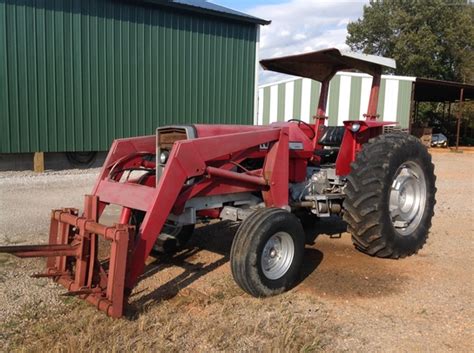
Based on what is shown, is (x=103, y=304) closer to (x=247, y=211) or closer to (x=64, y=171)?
(x=247, y=211)

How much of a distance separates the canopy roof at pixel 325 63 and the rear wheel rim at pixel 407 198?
1.08 m

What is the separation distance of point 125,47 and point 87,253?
8.45m

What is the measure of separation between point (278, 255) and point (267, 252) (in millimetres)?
156

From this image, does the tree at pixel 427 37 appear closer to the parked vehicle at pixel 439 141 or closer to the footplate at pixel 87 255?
the parked vehicle at pixel 439 141

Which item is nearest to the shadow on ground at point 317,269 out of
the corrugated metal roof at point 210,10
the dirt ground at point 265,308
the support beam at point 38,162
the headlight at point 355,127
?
the dirt ground at point 265,308

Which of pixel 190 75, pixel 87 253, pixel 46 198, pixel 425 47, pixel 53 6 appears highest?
pixel 425 47

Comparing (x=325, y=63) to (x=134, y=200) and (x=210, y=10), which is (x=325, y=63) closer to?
(x=134, y=200)

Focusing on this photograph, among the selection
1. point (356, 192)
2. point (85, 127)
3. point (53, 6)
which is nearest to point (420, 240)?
point (356, 192)

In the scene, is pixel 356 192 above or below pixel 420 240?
above

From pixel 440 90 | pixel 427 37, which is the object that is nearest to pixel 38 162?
pixel 440 90

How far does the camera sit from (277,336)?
10.6 ft

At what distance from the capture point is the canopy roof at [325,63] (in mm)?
4898

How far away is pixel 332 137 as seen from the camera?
17.9ft

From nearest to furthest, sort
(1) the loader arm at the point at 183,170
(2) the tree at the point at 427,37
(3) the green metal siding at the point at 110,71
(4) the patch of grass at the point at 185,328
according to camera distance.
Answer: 1. (4) the patch of grass at the point at 185,328
2. (1) the loader arm at the point at 183,170
3. (3) the green metal siding at the point at 110,71
4. (2) the tree at the point at 427,37
